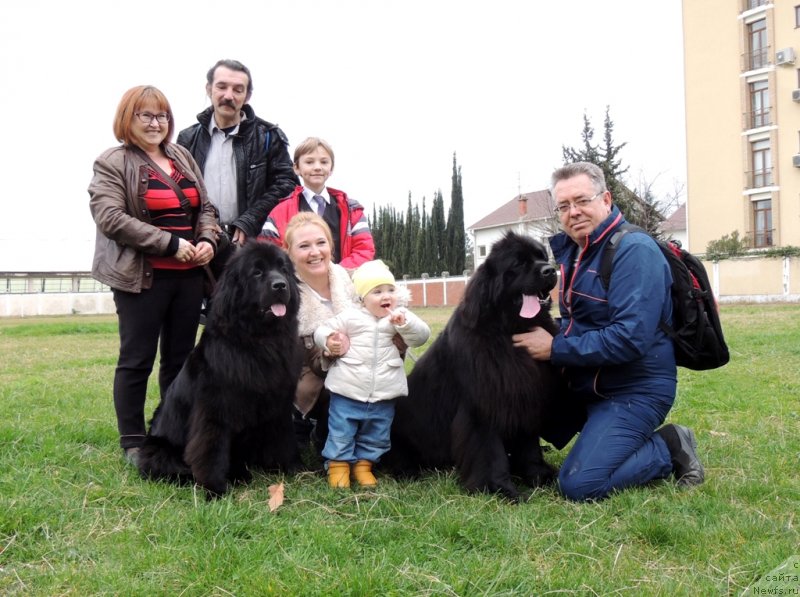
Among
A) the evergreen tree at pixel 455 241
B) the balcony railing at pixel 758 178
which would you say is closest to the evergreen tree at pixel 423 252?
the evergreen tree at pixel 455 241

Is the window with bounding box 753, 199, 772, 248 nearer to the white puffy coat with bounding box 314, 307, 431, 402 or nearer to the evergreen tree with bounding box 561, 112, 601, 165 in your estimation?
the evergreen tree with bounding box 561, 112, 601, 165

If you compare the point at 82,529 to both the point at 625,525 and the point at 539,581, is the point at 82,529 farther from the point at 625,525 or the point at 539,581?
Result: the point at 625,525

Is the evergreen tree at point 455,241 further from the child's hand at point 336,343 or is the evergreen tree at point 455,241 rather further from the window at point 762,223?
the child's hand at point 336,343

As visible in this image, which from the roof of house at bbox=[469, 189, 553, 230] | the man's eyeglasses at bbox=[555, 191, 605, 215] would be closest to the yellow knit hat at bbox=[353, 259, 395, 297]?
the man's eyeglasses at bbox=[555, 191, 605, 215]

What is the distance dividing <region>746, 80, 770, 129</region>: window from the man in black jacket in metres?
33.9

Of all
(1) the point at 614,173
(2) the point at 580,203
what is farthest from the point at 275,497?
(1) the point at 614,173

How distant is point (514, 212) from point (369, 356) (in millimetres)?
52786

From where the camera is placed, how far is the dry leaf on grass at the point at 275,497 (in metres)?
3.31

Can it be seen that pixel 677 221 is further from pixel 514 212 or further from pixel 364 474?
pixel 364 474

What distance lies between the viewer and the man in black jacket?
Answer: 4781 millimetres

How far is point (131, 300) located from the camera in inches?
164

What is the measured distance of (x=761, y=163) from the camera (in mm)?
32656

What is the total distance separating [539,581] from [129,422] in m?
2.98

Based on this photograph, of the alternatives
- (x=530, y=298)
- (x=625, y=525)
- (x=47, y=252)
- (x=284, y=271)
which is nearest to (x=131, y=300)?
(x=284, y=271)
